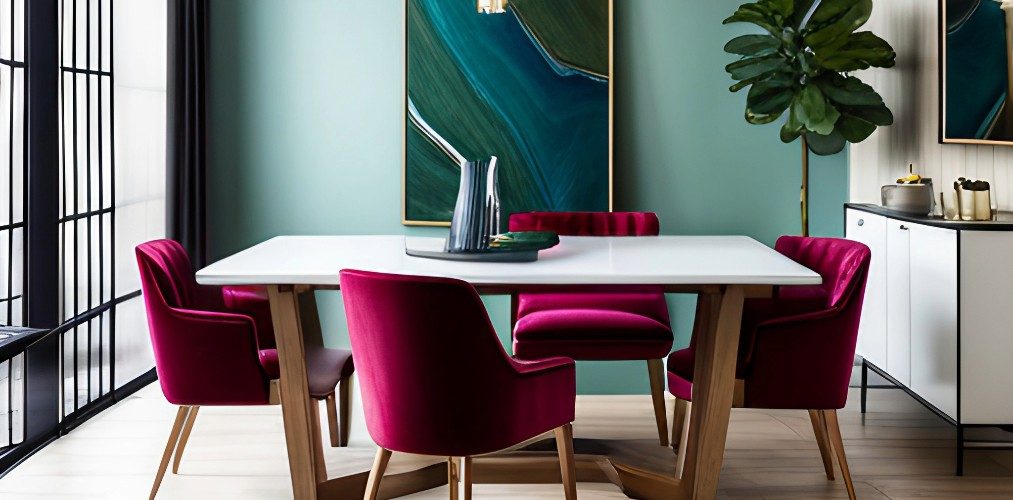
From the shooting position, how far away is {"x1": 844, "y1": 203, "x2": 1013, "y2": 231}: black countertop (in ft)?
10.9

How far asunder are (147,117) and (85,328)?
113 centimetres

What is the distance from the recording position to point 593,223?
411 centimetres

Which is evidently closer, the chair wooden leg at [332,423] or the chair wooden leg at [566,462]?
the chair wooden leg at [566,462]

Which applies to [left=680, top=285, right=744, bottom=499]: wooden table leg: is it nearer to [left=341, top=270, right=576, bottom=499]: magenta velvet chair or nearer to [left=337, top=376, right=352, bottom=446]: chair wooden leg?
[left=341, top=270, right=576, bottom=499]: magenta velvet chair

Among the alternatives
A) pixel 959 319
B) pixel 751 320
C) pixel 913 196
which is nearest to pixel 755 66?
pixel 913 196

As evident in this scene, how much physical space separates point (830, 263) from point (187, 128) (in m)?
3.14

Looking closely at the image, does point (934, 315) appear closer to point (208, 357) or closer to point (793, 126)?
point (793, 126)

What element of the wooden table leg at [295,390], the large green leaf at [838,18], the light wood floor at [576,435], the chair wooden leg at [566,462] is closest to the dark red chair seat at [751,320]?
the light wood floor at [576,435]

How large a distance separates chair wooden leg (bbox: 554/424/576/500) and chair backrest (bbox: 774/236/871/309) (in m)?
0.96

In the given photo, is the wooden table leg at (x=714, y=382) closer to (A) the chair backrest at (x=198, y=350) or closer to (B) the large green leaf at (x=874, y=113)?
(A) the chair backrest at (x=198, y=350)

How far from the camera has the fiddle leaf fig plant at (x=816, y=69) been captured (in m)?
4.16

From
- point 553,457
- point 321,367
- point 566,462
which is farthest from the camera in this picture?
point 553,457

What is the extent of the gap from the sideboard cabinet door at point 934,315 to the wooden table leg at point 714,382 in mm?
1062

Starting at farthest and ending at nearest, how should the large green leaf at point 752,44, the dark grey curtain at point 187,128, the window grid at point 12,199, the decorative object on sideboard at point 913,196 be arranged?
the dark grey curtain at point 187,128 → the large green leaf at point 752,44 → the decorative object on sideboard at point 913,196 → the window grid at point 12,199
